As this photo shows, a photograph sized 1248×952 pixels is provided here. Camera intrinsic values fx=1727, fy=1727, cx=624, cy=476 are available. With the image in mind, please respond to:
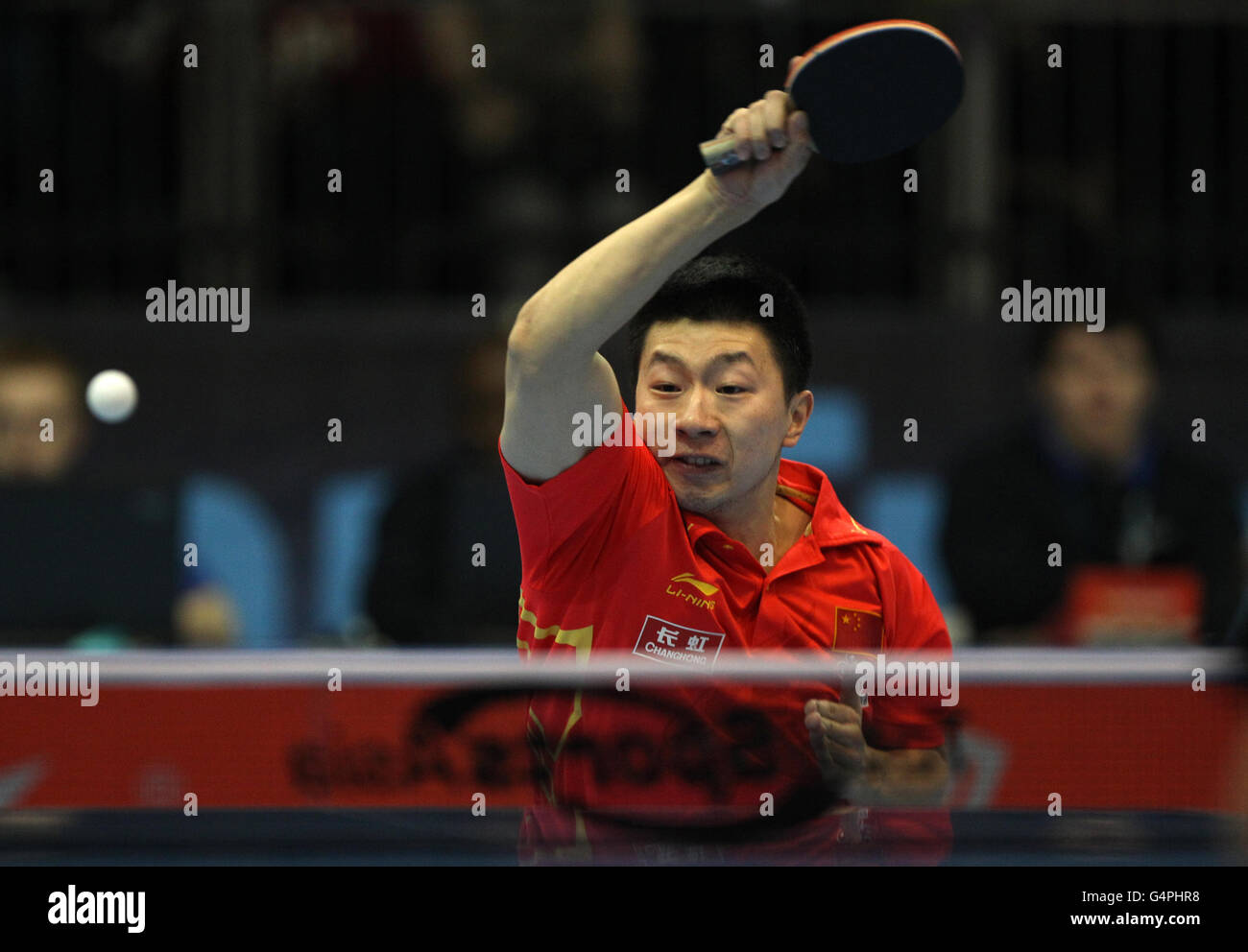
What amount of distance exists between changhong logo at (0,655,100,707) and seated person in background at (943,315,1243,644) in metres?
2.87

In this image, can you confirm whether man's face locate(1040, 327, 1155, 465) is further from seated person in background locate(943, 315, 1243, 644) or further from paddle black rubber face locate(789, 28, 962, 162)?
paddle black rubber face locate(789, 28, 962, 162)

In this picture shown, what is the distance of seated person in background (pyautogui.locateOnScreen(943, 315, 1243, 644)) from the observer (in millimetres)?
5375

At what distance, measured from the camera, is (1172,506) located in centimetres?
558

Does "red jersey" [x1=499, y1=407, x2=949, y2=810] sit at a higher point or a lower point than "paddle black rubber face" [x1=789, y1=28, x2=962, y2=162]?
lower

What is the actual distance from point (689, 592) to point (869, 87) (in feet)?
3.09

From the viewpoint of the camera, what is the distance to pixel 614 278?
2.68 meters

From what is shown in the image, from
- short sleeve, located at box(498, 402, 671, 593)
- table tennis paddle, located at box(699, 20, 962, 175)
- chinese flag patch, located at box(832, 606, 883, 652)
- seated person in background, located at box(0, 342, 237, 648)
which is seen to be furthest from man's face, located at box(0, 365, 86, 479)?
table tennis paddle, located at box(699, 20, 962, 175)

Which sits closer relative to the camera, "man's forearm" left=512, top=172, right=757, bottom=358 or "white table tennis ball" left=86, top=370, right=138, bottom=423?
"man's forearm" left=512, top=172, right=757, bottom=358

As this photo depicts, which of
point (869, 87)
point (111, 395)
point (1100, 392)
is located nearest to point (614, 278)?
point (869, 87)

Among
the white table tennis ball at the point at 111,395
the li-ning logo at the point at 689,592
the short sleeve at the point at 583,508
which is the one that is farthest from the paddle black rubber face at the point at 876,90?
the white table tennis ball at the point at 111,395

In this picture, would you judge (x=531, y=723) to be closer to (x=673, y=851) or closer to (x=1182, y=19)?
(x=673, y=851)

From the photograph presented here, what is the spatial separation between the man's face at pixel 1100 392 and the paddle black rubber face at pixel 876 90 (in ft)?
9.39

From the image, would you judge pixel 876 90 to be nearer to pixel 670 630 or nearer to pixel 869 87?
pixel 869 87
